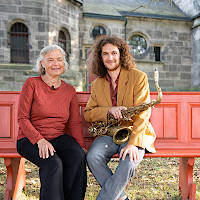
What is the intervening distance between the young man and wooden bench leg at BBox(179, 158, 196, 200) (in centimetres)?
78

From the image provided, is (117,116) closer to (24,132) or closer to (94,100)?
(94,100)

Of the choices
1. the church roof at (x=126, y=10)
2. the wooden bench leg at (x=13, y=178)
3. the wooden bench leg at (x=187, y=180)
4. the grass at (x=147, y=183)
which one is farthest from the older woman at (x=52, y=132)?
the church roof at (x=126, y=10)

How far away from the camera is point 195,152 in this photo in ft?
10.8

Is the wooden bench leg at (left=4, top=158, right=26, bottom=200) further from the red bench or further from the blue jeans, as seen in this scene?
the blue jeans

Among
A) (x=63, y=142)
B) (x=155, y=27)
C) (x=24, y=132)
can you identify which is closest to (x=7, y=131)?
(x=24, y=132)

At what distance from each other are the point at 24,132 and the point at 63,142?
16.3 inches

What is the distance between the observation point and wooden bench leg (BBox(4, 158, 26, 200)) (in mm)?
3139

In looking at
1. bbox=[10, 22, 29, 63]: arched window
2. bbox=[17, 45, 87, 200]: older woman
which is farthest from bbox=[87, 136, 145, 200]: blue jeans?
bbox=[10, 22, 29, 63]: arched window

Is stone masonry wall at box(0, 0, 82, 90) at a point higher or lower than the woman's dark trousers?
higher

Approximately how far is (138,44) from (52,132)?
14.2 m

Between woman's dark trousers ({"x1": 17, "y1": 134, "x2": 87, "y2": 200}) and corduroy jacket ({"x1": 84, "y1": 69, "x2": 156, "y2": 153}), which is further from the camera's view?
corduroy jacket ({"x1": 84, "y1": 69, "x2": 156, "y2": 153})

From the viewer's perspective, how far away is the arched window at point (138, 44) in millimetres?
15986

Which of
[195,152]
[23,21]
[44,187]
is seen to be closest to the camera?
[44,187]

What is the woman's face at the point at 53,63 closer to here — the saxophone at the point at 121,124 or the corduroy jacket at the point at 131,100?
the corduroy jacket at the point at 131,100
